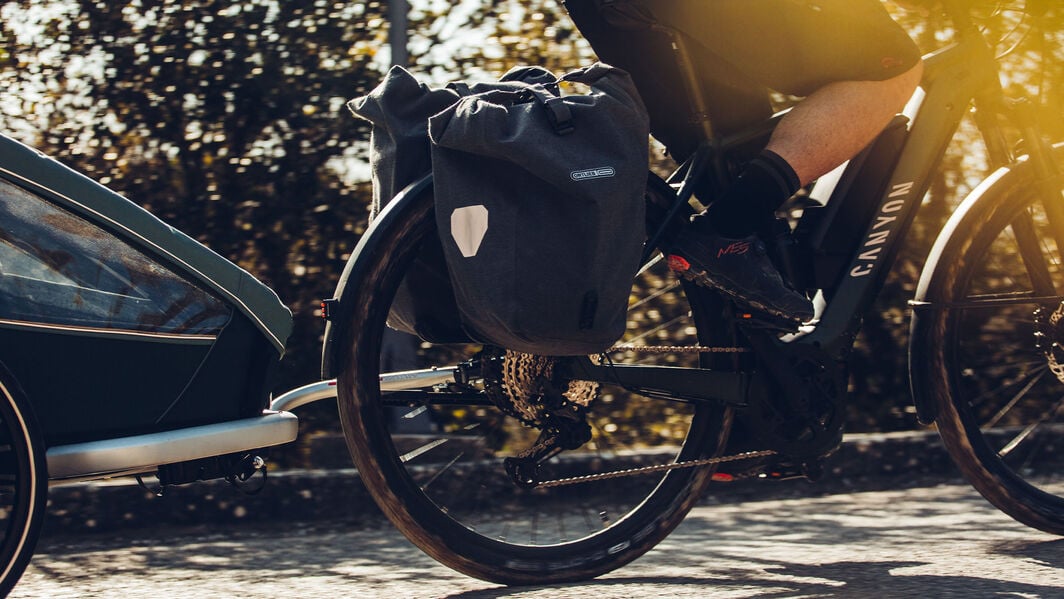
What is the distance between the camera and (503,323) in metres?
2.64

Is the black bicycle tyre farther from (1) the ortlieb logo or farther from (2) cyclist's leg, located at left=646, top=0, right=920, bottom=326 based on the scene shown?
(2) cyclist's leg, located at left=646, top=0, right=920, bottom=326

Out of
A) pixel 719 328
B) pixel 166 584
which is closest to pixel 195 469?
pixel 166 584

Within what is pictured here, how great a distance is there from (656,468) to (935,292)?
0.94 m

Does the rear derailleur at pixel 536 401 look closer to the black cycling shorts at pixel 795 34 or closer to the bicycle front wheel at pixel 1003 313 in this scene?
the black cycling shorts at pixel 795 34

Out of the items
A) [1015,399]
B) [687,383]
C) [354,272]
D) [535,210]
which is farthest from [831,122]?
[1015,399]

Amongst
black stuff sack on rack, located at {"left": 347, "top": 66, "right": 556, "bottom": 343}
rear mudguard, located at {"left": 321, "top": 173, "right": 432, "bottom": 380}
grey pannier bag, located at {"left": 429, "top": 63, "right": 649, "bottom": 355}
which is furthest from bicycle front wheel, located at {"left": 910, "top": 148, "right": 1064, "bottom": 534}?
rear mudguard, located at {"left": 321, "top": 173, "right": 432, "bottom": 380}

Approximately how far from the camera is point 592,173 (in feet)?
8.75

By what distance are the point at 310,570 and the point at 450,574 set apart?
1.22ft

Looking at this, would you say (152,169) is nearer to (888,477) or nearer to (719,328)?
(719,328)

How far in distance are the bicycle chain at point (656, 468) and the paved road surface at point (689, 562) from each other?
0.78 feet

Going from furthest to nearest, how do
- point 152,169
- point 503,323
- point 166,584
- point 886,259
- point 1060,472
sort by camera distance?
1. point 152,169
2. point 1060,472
3. point 886,259
4. point 166,584
5. point 503,323

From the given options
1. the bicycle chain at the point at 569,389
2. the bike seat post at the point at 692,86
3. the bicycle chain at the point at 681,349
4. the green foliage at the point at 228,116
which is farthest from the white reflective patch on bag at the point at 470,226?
the green foliage at the point at 228,116

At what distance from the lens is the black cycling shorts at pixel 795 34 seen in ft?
9.91

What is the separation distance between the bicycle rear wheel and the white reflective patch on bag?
0.13 m
